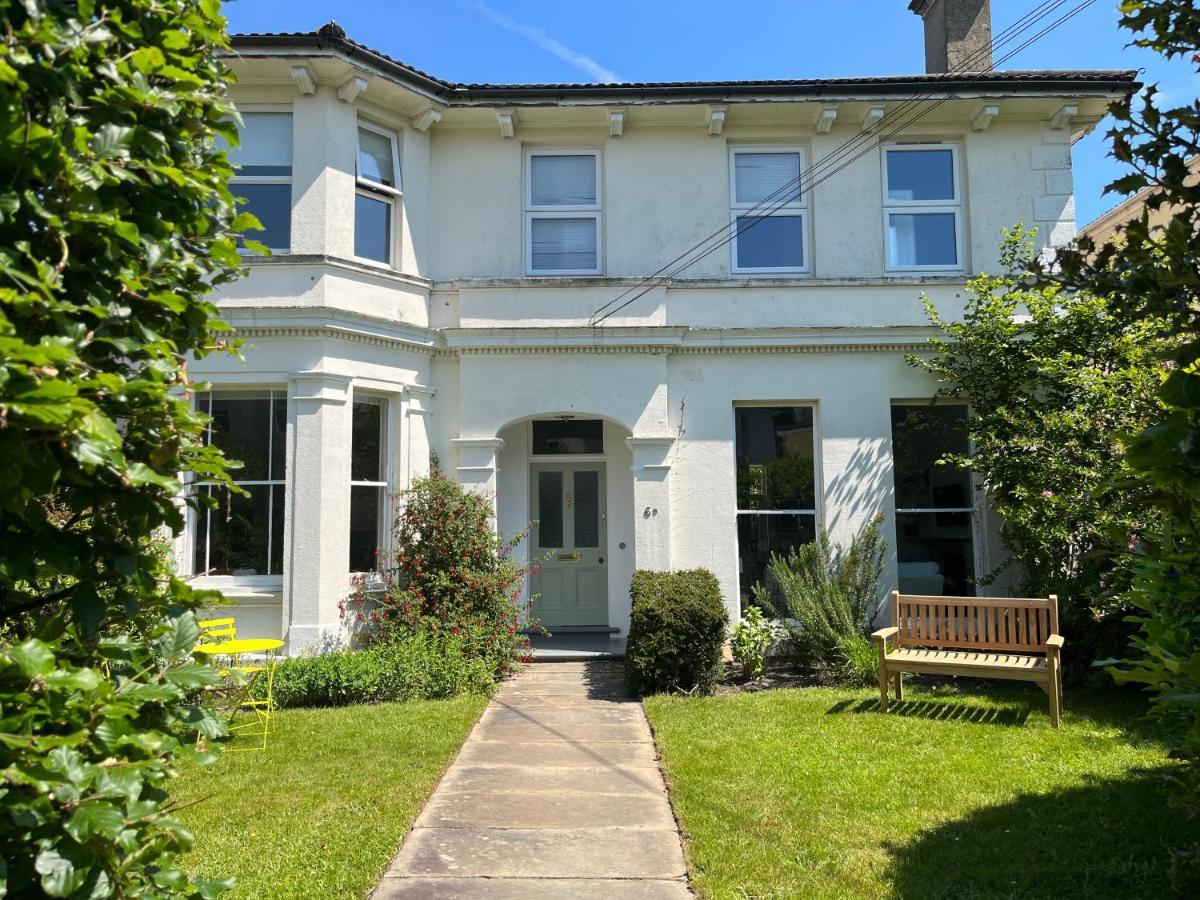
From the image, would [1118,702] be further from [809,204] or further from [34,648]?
[34,648]

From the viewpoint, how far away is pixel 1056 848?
436 cm

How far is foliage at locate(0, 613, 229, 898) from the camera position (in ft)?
5.41

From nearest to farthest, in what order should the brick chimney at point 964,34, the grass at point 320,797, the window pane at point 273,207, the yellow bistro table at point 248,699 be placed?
the grass at point 320,797, the yellow bistro table at point 248,699, the window pane at point 273,207, the brick chimney at point 964,34

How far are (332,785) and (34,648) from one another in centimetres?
431

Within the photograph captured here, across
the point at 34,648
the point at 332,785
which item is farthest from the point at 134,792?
the point at 332,785

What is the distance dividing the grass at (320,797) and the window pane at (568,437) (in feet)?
14.2

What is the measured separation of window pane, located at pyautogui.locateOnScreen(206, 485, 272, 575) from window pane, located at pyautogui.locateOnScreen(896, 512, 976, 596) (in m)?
7.74

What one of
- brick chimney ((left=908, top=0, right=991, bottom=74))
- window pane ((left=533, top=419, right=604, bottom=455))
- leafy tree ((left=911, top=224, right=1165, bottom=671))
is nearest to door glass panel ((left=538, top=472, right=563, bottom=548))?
window pane ((left=533, top=419, right=604, bottom=455))

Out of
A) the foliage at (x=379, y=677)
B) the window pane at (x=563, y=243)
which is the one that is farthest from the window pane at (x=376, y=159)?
the foliage at (x=379, y=677)

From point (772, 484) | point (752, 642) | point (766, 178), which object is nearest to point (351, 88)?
point (766, 178)

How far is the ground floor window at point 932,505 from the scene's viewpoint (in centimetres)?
1030

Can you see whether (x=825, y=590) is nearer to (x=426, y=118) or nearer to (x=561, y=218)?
(x=561, y=218)

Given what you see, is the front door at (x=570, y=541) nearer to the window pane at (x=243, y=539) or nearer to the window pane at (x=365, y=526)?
the window pane at (x=365, y=526)

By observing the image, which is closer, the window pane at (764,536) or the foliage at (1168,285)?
the foliage at (1168,285)
